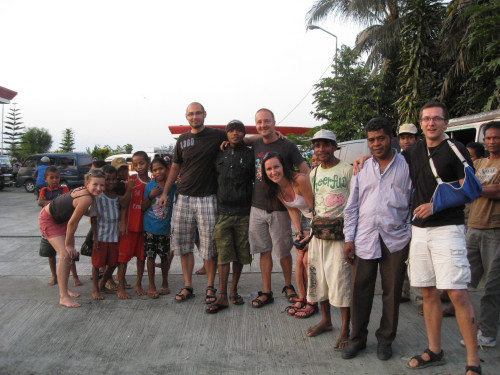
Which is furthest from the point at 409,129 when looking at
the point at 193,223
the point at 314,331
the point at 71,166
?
the point at 71,166

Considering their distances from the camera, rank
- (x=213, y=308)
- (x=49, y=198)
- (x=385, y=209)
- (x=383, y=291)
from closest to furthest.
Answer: (x=385, y=209) → (x=383, y=291) → (x=213, y=308) → (x=49, y=198)

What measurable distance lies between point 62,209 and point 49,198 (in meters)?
0.92

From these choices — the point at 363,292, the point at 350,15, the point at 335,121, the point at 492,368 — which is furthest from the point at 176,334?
the point at 350,15

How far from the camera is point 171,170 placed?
14.4ft

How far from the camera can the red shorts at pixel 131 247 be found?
4309 millimetres

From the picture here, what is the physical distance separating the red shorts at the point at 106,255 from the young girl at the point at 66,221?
8.6 inches

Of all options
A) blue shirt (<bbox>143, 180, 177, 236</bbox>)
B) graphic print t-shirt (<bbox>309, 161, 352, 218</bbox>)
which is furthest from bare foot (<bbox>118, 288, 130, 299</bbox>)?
graphic print t-shirt (<bbox>309, 161, 352, 218</bbox>)

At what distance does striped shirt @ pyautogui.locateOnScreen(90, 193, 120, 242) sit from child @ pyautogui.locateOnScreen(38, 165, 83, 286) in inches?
31.4

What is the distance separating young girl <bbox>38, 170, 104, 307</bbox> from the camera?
13.2ft

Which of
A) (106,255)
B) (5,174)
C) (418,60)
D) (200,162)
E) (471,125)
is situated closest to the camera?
(200,162)

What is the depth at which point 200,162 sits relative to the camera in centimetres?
421

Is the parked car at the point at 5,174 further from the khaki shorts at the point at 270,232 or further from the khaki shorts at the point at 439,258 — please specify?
the khaki shorts at the point at 439,258

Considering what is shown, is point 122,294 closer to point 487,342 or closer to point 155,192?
point 155,192

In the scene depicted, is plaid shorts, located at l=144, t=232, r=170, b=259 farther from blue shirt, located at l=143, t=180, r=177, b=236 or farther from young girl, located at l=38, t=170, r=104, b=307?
young girl, located at l=38, t=170, r=104, b=307
